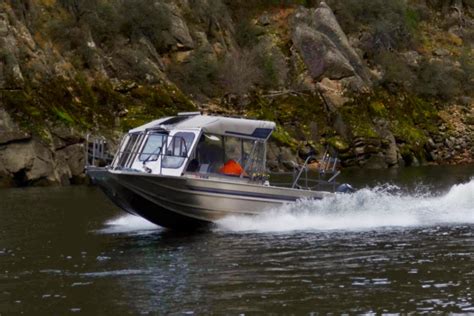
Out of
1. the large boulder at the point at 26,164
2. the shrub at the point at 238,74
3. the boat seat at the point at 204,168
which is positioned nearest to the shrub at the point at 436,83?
the shrub at the point at 238,74

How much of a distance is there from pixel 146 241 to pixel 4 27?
34.3m

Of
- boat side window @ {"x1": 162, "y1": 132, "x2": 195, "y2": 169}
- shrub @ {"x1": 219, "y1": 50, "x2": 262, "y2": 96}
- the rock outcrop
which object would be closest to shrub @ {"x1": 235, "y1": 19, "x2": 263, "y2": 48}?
shrub @ {"x1": 219, "y1": 50, "x2": 262, "y2": 96}

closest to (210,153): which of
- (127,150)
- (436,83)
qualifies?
(127,150)

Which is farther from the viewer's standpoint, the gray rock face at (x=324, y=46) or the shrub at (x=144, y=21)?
the gray rock face at (x=324, y=46)

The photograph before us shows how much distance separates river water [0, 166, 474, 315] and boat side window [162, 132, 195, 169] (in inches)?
85.9

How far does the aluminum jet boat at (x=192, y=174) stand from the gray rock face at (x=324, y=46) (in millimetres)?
48829

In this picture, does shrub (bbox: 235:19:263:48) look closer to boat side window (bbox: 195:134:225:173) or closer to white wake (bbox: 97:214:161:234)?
white wake (bbox: 97:214:161:234)

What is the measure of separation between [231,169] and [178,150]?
1796mm

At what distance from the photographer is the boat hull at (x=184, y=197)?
23.1 metres

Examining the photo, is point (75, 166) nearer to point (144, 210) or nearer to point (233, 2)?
point (144, 210)

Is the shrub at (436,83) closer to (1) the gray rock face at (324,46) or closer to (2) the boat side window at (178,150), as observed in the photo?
(1) the gray rock face at (324,46)

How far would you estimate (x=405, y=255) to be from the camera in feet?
61.3

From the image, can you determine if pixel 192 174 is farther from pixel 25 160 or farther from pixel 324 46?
pixel 324 46

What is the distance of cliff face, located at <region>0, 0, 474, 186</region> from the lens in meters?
50.2
